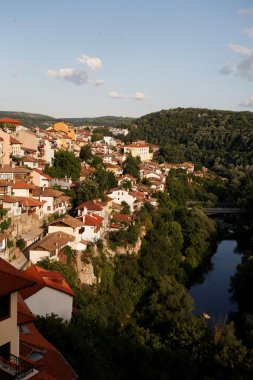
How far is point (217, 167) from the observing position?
244 ft

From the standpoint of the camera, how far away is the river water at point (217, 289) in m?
25.7

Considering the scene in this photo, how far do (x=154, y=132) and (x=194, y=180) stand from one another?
4386 centimetres

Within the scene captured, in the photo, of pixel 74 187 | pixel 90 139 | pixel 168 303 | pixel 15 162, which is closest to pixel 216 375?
pixel 168 303

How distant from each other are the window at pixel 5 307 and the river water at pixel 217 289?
708 inches

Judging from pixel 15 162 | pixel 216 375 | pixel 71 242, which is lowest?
pixel 216 375

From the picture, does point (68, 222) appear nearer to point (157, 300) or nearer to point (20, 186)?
point (20, 186)

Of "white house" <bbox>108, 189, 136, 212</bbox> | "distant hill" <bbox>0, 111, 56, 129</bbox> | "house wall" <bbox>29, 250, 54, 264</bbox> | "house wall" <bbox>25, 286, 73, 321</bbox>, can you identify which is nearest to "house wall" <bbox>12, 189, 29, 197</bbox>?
"house wall" <bbox>29, 250, 54, 264</bbox>

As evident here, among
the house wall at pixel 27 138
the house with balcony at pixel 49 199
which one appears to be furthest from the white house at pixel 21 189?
the house wall at pixel 27 138

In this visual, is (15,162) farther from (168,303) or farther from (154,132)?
(154,132)

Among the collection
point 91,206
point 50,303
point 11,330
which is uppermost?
point 11,330

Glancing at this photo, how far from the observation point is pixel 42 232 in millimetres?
25562

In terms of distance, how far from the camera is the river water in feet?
84.2

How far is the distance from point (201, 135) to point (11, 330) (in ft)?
290

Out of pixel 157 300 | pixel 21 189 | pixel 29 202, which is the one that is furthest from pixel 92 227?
pixel 157 300
